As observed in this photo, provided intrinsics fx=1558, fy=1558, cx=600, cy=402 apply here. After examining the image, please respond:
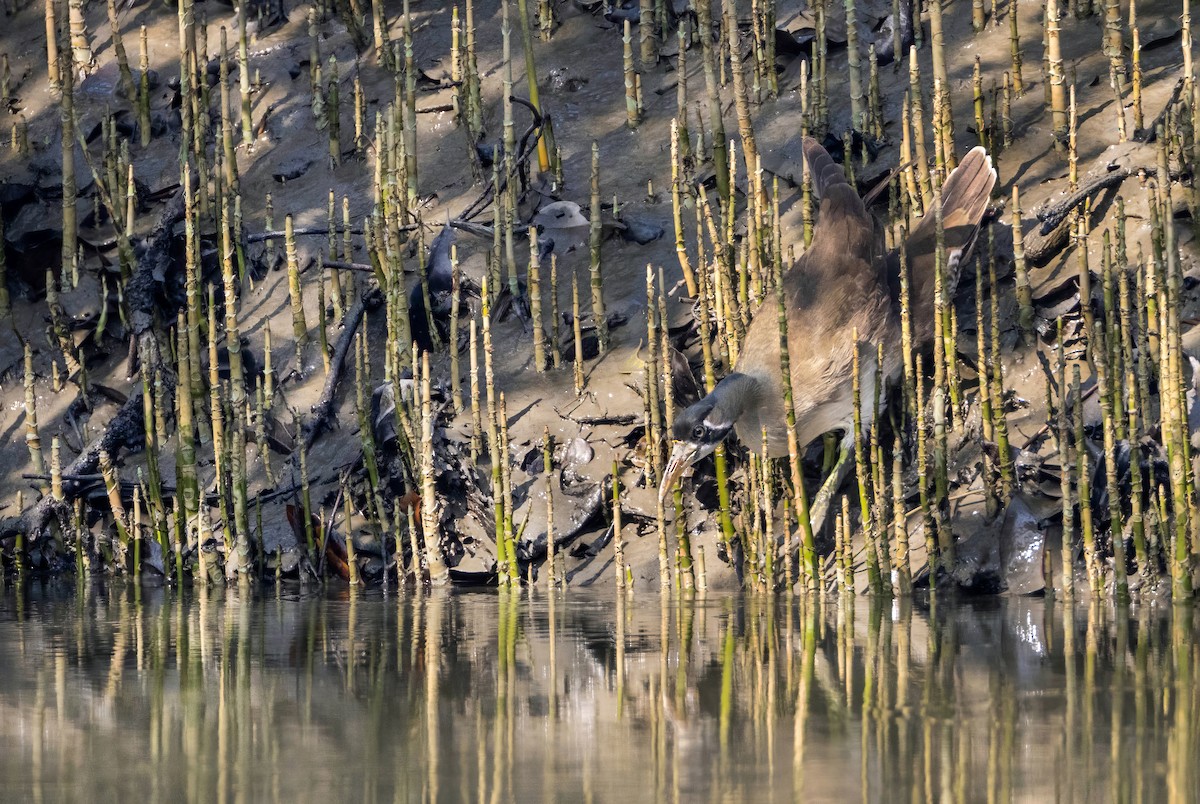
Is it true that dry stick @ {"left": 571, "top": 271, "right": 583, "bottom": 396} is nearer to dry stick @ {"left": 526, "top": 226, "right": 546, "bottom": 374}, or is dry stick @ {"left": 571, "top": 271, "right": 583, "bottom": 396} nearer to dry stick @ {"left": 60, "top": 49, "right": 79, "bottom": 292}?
dry stick @ {"left": 526, "top": 226, "right": 546, "bottom": 374}

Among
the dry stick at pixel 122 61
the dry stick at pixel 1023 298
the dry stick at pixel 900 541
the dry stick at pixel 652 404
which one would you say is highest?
the dry stick at pixel 122 61

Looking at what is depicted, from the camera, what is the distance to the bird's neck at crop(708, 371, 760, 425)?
601cm

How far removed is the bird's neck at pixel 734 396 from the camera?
601 centimetres

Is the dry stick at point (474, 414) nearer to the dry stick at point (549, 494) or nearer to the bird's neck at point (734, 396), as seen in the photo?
the dry stick at point (549, 494)

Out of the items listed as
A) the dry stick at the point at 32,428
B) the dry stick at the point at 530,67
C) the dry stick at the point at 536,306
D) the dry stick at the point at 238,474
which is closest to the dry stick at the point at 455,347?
the dry stick at the point at 536,306

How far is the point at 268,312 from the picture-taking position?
856 centimetres

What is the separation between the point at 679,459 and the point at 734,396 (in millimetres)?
330

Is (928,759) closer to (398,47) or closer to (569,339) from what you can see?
(569,339)

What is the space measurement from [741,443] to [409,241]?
2967mm

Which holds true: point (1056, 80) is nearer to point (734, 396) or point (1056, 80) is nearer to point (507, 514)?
point (734, 396)

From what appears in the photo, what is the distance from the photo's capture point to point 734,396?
19.9ft

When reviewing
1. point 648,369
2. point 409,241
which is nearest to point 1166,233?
point 648,369

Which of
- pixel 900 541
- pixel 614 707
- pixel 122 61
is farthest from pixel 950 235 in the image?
pixel 122 61

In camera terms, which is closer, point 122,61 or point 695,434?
point 695,434
